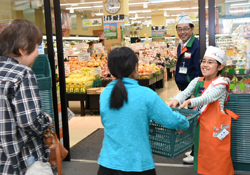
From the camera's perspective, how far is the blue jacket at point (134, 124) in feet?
5.71

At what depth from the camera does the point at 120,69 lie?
5.81 feet

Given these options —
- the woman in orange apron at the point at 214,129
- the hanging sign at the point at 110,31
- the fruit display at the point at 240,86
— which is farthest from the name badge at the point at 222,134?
the hanging sign at the point at 110,31

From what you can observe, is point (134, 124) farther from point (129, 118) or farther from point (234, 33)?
point (234, 33)

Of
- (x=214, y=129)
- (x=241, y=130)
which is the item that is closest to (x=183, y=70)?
(x=241, y=130)

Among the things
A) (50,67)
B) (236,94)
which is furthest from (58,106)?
(236,94)

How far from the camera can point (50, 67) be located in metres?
3.50

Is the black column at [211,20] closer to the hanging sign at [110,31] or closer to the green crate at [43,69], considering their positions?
the green crate at [43,69]

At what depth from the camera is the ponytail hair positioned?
171cm

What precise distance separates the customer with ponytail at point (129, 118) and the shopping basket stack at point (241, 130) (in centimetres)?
128

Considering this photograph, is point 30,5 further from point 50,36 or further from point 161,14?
point 161,14

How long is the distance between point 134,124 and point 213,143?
3.48 feet

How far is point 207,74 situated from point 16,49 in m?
1.72

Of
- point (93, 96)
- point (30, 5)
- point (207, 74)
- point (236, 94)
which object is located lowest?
point (93, 96)

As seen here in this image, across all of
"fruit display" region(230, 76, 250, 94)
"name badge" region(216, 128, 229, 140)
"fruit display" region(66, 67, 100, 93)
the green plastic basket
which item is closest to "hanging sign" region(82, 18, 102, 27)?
"fruit display" region(66, 67, 100, 93)
